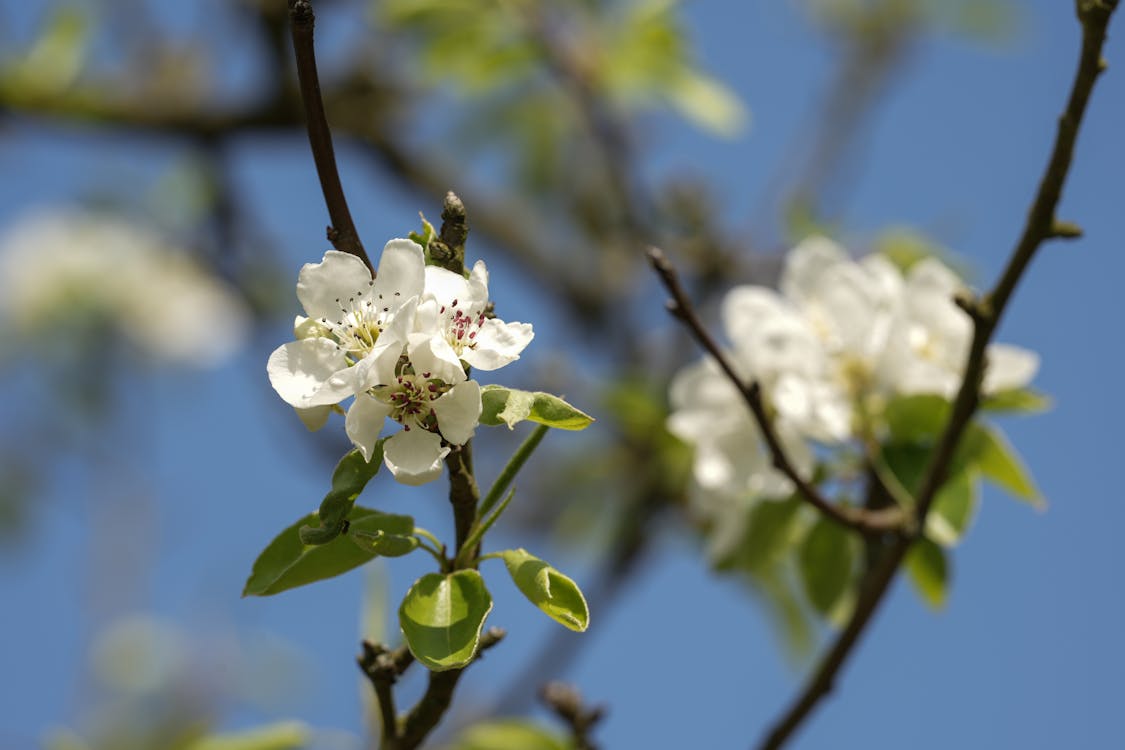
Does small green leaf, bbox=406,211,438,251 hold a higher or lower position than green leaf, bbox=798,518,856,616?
higher

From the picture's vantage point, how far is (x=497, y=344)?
2.91ft

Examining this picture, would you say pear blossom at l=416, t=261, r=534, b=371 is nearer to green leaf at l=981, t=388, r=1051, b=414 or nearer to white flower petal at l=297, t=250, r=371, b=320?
white flower petal at l=297, t=250, r=371, b=320

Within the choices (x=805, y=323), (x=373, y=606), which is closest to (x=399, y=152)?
(x=805, y=323)

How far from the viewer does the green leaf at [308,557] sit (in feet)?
3.00

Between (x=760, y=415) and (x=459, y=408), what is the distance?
1.66 ft

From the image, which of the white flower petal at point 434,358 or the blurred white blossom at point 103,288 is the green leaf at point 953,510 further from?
the blurred white blossom at point 103,288

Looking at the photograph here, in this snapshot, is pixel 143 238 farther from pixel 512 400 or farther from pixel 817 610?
pixel 512 400

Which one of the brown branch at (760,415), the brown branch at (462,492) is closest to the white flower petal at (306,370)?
the brown branch at (462,492)

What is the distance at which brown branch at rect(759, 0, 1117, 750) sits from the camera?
1.10m

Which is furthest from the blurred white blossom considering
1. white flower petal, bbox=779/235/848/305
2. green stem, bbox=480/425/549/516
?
green stem, bbox=480/425/549/516

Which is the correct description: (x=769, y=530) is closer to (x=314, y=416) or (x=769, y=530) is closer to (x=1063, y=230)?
(x=1063, y=230)

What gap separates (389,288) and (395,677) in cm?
31

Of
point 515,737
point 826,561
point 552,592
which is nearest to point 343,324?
point 552,592

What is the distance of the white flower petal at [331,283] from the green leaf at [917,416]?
94 cm
